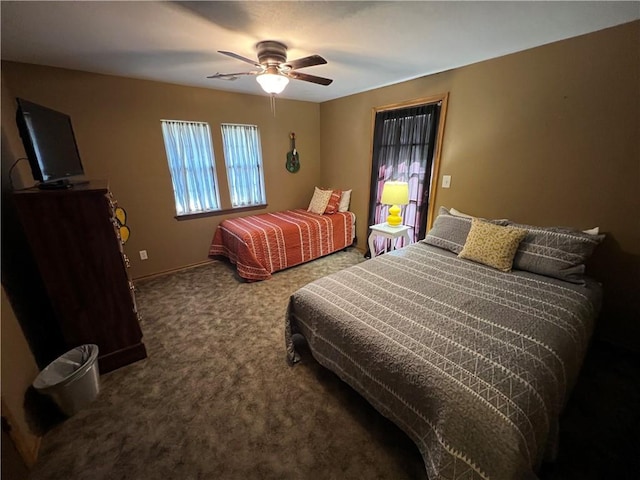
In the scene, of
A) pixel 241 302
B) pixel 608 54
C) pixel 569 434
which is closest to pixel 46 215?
pixel 241 302

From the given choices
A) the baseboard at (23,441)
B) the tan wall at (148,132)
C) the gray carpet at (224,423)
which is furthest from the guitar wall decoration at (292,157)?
the baseboard at (23,441)

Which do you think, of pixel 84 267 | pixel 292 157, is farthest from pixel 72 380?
pixel 292 157

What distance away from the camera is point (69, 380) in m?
1.45

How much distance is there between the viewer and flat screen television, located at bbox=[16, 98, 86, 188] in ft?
4.63

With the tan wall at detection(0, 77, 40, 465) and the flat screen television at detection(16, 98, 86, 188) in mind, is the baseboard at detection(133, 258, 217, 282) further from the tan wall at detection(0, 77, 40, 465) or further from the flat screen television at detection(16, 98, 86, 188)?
the tan wall at detection(0, 77, 40, 465)

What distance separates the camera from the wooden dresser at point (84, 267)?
1542mm

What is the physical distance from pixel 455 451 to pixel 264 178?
3722 millimetres

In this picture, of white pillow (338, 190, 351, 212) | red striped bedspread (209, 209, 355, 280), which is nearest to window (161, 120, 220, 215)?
red striped bedspread (209, 209, 355, 280)

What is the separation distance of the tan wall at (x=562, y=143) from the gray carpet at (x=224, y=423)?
6.95 feet

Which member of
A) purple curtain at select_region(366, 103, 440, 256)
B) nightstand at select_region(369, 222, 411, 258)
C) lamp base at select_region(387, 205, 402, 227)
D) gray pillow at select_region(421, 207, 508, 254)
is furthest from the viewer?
lamp base at select_region(387, 205, 402, 227)

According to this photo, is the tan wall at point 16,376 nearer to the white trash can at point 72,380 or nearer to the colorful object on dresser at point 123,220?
the white trash can at point 72,380

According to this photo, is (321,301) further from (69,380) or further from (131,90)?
(131,90)

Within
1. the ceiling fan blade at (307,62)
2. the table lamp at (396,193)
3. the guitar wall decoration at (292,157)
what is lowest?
the table lamp at (396,193)

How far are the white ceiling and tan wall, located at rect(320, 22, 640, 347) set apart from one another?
17 centimetres
